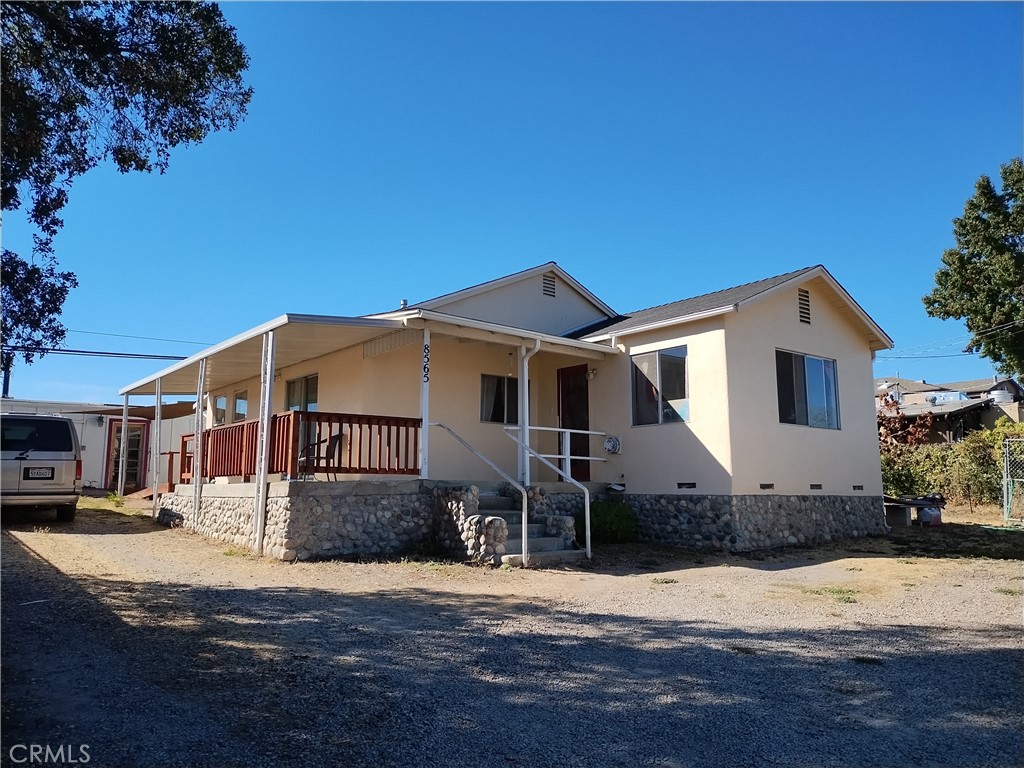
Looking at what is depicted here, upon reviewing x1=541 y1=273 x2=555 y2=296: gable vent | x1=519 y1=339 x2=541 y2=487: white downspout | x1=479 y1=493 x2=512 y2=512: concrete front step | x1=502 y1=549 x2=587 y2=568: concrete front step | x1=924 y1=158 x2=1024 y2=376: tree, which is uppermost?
x1=924 y1=158 x2=1024 y2=376: tree

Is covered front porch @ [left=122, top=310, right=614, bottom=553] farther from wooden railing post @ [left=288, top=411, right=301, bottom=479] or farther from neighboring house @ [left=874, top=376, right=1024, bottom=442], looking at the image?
neighboring house @ [left=874, top=376, right=1024, bottom=442]

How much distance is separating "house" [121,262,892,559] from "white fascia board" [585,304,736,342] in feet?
0.13

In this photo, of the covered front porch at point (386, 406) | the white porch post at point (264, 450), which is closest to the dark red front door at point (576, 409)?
the covered front porch at point (386, 406)

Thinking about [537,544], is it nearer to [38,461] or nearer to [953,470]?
[38,461]

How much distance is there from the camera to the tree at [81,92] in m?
5.92

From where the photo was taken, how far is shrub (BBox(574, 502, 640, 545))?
11.8 m

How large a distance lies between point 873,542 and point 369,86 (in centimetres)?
1133

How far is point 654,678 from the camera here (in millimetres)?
4816

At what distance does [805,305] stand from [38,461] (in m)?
13.9

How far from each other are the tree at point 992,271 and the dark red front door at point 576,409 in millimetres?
14917

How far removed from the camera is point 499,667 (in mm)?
4996

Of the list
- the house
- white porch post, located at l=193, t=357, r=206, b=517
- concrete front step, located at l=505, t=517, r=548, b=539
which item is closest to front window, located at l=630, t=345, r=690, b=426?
the house

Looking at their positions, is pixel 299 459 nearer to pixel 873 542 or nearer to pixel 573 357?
pixel 573 357

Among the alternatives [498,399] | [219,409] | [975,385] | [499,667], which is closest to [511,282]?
[498,399]
